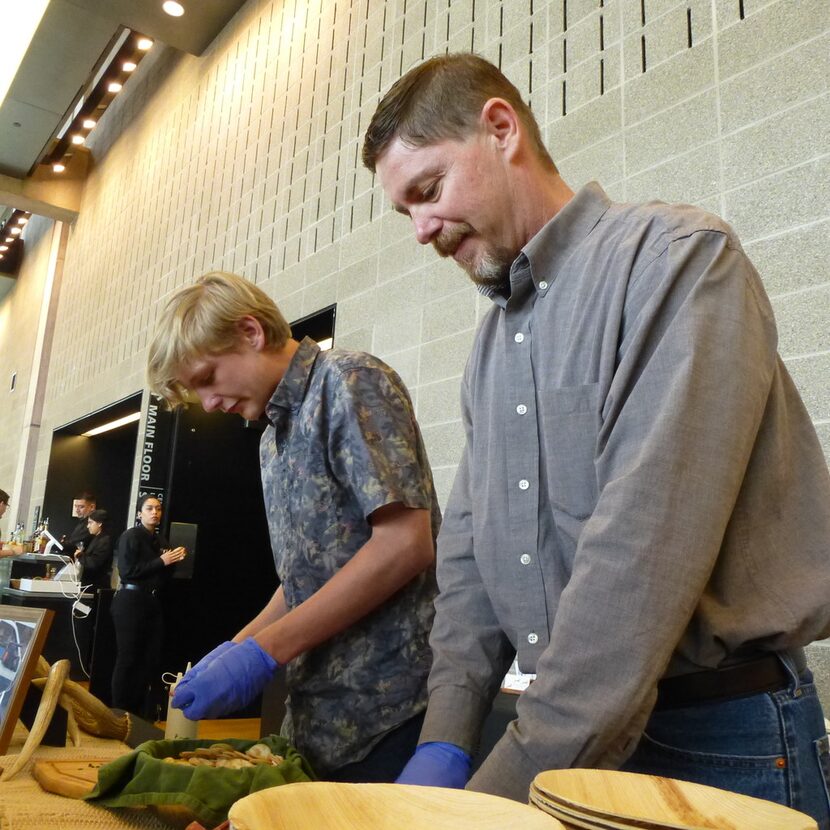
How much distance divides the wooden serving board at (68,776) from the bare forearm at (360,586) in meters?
0.32

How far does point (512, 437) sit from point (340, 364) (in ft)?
1.86

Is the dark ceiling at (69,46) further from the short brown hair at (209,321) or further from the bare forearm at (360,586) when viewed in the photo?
the bare forearm at (360,586)

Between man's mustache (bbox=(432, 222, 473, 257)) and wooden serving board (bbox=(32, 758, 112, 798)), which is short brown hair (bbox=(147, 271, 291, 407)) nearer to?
man's mustache (bbox=(432, 222, 473, 257))

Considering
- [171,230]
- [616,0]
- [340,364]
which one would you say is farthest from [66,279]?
[340,364]

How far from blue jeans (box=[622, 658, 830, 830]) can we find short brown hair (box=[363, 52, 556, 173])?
0.69 meters

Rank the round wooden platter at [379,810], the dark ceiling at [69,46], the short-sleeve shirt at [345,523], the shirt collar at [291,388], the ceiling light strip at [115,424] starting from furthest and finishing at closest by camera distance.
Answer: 1. the ceiling light strip at [115,424]
2. the dark ceiling at [69,46]
3. the shirt collar at [291,388]
4. the short-sleeve shirt at [345,523]
5. the round wooden platter at [379,810]

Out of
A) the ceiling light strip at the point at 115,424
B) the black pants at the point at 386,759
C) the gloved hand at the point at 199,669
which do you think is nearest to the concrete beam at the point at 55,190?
the ceiling light strip at the point at 115,424

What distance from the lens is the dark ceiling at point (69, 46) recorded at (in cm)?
650

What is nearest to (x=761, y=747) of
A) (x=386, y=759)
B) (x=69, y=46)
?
(x=386, y=759)

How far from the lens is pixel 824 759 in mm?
710

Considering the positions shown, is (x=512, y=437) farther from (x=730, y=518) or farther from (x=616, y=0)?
(x=616, y=0)

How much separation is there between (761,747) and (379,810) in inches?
17.7

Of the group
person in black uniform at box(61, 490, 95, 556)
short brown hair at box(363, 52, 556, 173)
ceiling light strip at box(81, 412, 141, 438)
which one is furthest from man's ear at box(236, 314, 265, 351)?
ceiling light strip at box(81, 412, 141, 438)

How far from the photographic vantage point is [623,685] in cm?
63
